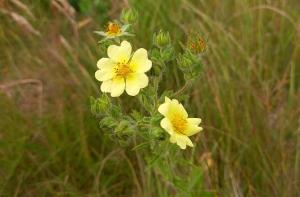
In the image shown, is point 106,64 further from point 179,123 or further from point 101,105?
point 179,123

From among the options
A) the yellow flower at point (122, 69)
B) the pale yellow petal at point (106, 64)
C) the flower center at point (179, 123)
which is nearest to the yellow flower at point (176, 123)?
the flower center at point (179, 123)

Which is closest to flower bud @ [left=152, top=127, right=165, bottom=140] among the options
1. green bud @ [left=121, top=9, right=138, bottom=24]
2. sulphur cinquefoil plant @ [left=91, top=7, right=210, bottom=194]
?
sulphur cinquefoil plant @ [left=91, top=7, right=210, bottom=194]

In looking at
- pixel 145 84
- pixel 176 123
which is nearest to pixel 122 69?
pixel 145 84

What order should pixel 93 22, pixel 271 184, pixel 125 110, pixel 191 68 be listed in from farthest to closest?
pixel 93 22
pixel 125 110
pixel 271 184
pixel 191 68

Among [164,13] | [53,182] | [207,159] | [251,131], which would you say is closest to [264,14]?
[164,13]

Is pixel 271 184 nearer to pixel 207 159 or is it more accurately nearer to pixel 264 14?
pixel 207 159

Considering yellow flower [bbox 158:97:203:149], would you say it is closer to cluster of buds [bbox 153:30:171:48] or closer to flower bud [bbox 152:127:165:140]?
flower bud [bbox 152:127:165:140]

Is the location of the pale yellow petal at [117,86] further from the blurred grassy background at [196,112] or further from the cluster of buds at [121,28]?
the blurred grassy background at [196,112]
